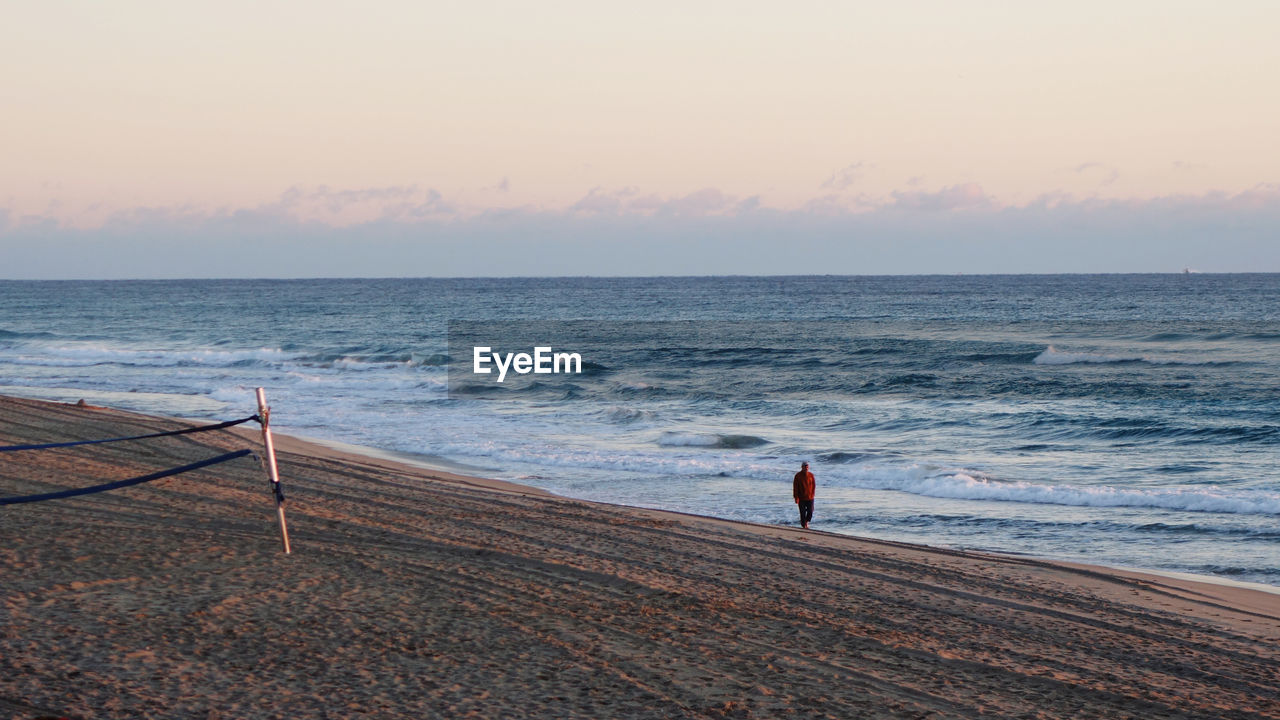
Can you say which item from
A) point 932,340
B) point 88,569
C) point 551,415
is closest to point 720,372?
point 551,415

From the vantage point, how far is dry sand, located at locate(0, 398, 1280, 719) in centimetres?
615

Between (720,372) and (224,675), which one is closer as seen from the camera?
(224,675)

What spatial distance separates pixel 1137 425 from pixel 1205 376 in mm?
12202

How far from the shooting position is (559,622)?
25.5 ft

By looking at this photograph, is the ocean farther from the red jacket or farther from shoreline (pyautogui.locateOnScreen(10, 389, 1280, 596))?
the red jacket

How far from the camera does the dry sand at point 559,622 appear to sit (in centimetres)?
615

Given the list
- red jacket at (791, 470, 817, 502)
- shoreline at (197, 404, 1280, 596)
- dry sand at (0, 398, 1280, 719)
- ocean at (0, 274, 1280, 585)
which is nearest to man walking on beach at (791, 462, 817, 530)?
red jacket at (791, 470, 817, 502)

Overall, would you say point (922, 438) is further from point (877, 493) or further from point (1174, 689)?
point (1174, 689)

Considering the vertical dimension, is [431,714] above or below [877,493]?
above

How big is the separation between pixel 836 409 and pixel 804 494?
1532 centimetres

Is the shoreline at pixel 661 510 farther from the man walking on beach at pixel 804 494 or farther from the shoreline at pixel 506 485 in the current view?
the man walking on beach at pixel 804 494

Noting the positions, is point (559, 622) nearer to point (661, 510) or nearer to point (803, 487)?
point (803, 487)

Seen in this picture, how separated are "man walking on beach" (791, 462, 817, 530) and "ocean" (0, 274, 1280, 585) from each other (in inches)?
27.4

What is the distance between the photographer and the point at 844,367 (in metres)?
39.6
